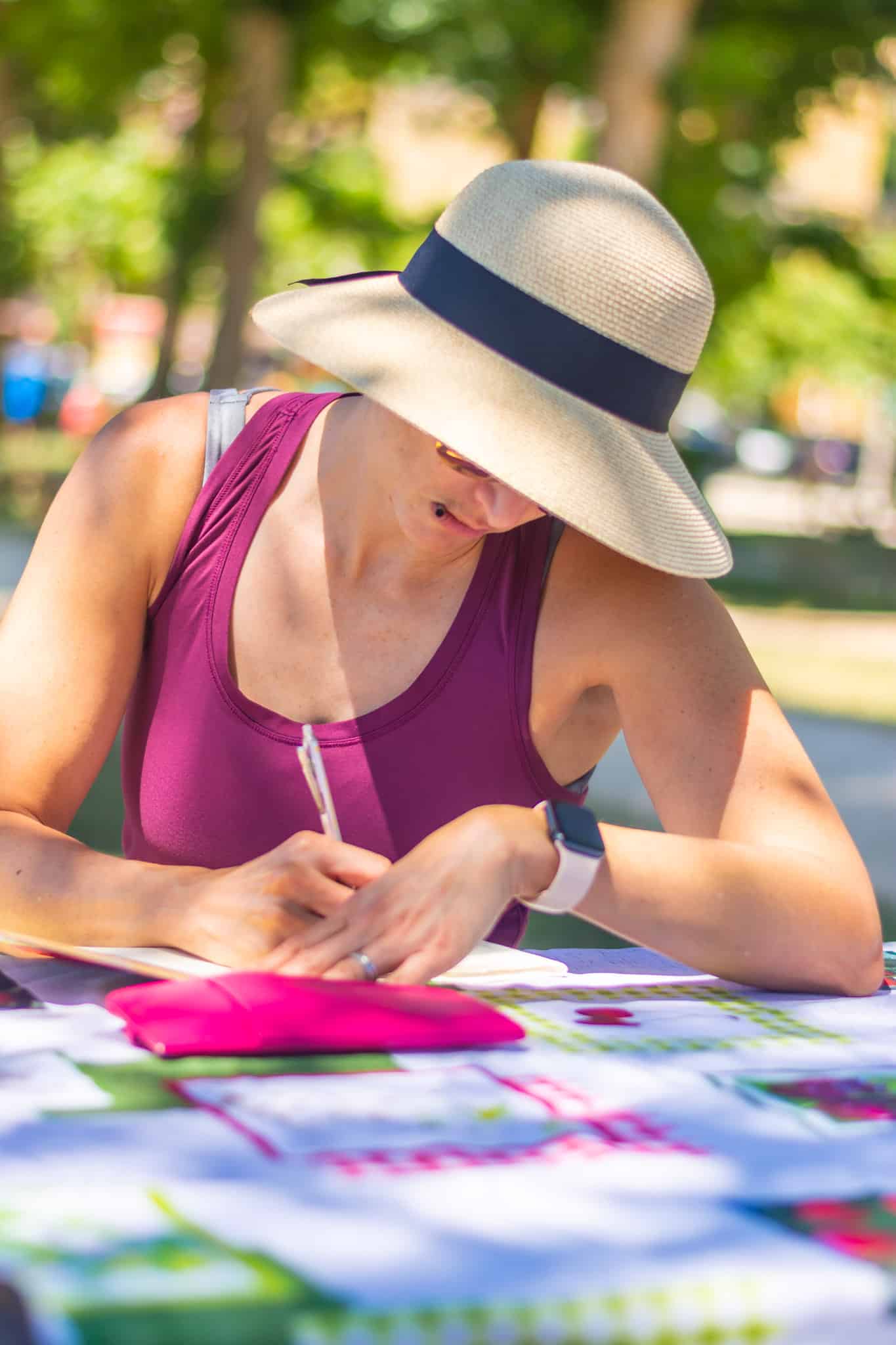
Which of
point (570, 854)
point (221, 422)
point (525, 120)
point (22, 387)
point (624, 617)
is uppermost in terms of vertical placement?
point (525, 120)

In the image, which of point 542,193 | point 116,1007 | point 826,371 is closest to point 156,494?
point 542,193

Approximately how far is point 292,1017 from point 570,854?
0.42 m

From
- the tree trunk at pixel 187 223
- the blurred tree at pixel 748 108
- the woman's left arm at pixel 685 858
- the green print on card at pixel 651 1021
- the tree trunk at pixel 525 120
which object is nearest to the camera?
the green print on card at pixel 651 1021

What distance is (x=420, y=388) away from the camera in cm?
181

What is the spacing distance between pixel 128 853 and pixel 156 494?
47cm

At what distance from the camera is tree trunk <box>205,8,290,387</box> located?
13.5 m

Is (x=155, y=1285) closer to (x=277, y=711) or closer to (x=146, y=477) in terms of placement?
(x=277, y=711)

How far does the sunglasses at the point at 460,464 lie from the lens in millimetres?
1860

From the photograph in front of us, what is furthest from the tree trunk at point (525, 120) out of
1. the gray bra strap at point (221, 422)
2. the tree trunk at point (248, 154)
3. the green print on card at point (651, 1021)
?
the green print on card at point (651, 1021)

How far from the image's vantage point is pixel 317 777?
1969 mm

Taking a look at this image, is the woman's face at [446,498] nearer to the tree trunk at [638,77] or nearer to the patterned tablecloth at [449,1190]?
the patterned tablecloth at [449,1190]

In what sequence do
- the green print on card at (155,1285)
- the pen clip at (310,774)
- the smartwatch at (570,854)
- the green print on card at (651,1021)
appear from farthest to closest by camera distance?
1. the pen clip at (310,774)
2. the smartwatch at (570,854)
3. the green print on card at (651,1021)
4. the green print on card at (155,1285)

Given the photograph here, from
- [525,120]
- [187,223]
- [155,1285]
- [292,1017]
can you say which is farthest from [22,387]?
[155,1285]

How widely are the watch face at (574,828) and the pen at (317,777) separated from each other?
10.7 inches
